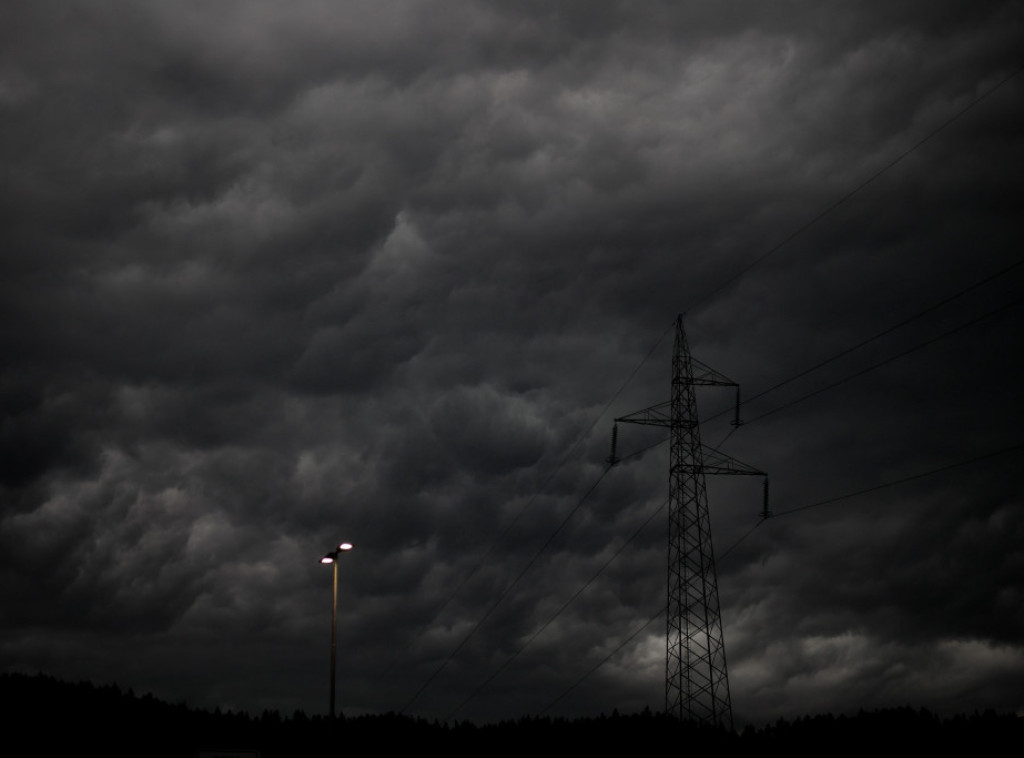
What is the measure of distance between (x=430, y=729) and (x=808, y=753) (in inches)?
2026

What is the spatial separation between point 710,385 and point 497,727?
8116 cm

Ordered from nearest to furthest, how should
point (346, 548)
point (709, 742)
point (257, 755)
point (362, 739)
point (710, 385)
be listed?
1. point (257, 755)
2. point (346, 548)
3. point (710, 385)
4. point (709, 742)
5. point (362, 739)

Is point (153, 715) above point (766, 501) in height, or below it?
below

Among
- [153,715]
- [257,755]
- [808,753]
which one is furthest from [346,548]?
[153,715]

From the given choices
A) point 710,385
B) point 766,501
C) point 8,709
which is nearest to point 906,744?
point 766,501

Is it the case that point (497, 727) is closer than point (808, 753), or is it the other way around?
→ point (808, 753)

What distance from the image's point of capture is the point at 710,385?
6562cm

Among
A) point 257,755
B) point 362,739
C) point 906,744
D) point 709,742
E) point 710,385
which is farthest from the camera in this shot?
point 362,739

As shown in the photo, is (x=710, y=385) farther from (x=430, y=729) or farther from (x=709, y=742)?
(x=430, y=729)

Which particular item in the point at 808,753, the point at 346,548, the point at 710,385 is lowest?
the point at 808,753

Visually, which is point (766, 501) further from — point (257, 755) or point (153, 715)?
point (153, 715)

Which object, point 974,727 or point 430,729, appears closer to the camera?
point 974,727

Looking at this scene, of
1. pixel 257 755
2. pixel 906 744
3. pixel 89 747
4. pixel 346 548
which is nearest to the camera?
pixel 257 755

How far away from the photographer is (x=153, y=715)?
13812 cm
